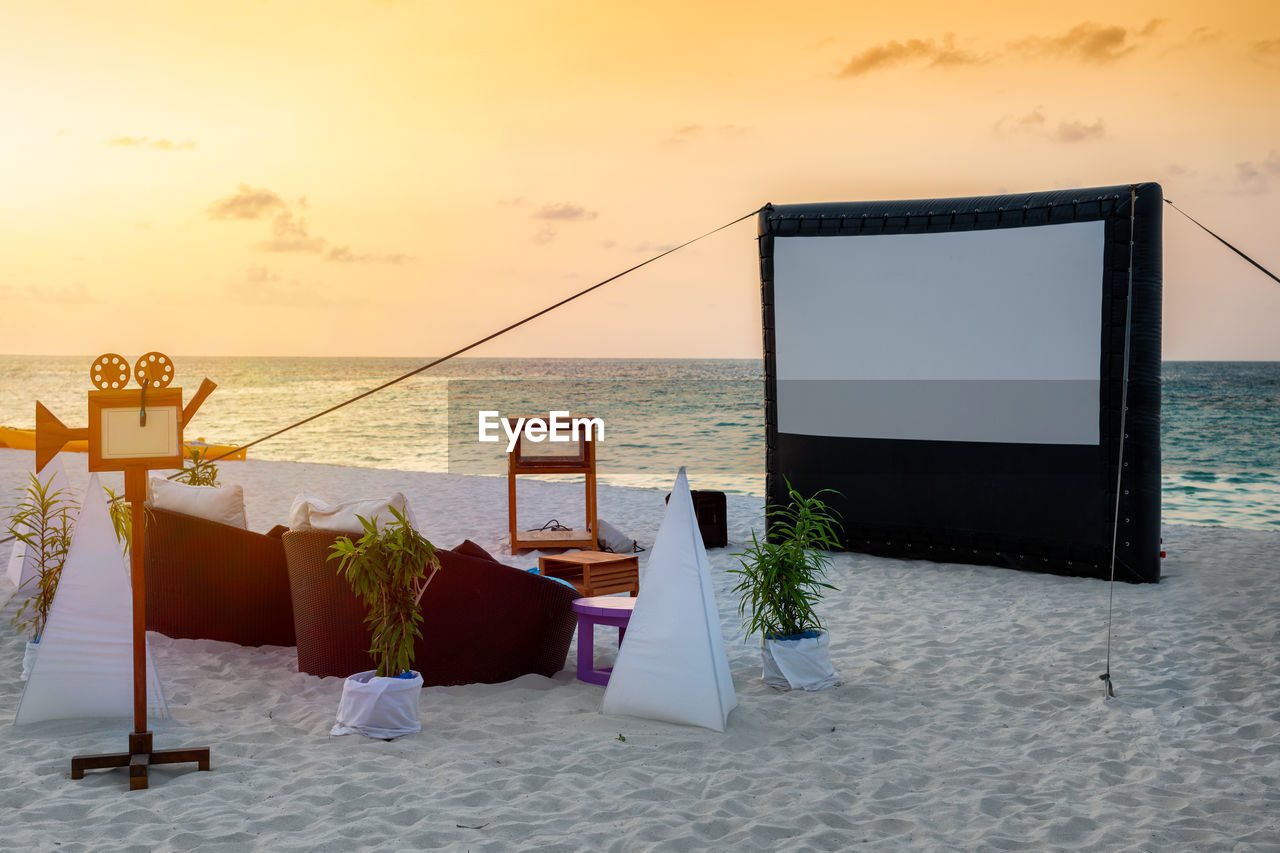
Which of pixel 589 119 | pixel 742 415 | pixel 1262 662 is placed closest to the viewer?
pixel 1262 662

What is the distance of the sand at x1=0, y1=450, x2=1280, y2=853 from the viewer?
276 centimetres

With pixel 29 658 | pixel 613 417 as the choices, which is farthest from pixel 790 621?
pixel 613 417

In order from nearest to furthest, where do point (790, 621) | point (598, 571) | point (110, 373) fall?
1. point (110, 373)
2. point (790, 621)
3. point (598, 571)

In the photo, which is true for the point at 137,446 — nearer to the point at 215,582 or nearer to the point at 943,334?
the point at 215,582

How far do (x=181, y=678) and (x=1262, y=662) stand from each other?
4.97 meters

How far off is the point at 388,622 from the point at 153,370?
119 cm

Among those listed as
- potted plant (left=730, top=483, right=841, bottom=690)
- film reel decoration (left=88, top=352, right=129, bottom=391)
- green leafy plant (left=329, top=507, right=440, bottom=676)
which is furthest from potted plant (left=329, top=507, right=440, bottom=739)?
potted plant (left=730, top=483, right=841, bottom=690)

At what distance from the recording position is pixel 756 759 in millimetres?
3363

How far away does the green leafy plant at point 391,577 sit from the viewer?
3.52 m

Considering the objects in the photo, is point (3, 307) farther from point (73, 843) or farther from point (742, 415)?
point (73, 843)

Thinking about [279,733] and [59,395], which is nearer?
[279,733]

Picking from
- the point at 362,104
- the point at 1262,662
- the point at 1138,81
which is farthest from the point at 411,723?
the point at 362,104

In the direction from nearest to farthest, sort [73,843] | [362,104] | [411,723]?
1. [73,843]
2. [411,723]
3. [362,104]

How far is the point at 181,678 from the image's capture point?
4188mm
